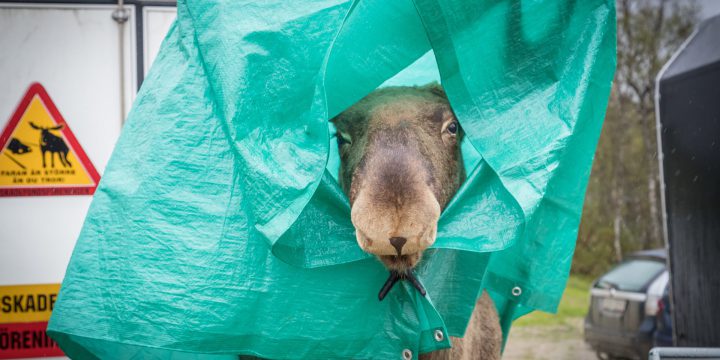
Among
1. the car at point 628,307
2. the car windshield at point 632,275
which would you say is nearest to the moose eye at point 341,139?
the car at point 628,307

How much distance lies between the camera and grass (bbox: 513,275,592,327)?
14477 mm

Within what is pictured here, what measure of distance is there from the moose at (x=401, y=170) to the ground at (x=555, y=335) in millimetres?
8270

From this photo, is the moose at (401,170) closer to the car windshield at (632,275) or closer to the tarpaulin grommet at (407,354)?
the tarpaulin grommet at (407,354)

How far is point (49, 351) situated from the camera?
3.58 metres

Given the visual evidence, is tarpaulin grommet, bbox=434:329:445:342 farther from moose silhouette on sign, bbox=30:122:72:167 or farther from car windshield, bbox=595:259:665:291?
car windshield, bbox=595:259:665:291

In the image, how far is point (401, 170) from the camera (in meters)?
2.37

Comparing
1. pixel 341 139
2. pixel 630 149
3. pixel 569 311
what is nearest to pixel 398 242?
pixel 341 139

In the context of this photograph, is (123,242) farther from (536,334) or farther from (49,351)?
(536,334)

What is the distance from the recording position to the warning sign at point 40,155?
355 centimetres

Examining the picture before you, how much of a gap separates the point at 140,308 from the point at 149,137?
2.20ft

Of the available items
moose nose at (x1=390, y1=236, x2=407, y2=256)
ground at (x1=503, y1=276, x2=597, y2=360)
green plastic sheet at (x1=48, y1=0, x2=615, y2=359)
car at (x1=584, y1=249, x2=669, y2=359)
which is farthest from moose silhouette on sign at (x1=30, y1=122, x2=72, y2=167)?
ground at (x1=503, y1=276, x2=597, y2=360)

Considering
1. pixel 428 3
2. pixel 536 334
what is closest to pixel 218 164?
pixel 428 3

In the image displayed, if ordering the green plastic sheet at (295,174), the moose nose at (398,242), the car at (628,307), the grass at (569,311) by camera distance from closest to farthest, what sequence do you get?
1. the moose nose at (398,242)
2. the green plastic sheet at (295,174)
3. the car at (628,307)
4. the grass at (569,311)

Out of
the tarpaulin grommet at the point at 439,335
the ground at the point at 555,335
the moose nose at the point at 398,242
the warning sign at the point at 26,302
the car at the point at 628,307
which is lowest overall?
the ground at the point at 555,335
